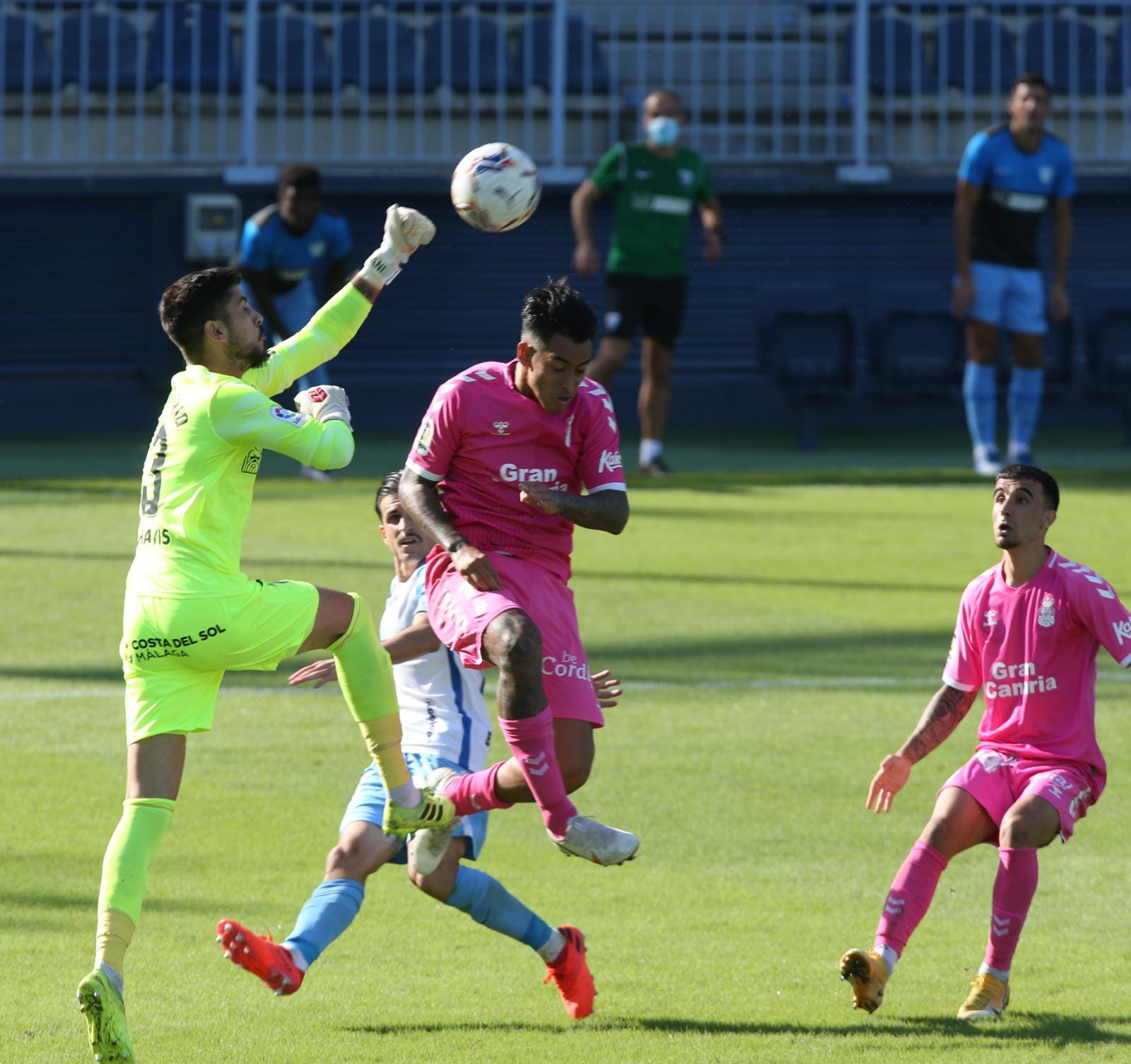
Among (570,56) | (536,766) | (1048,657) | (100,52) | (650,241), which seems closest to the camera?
(1048,657)

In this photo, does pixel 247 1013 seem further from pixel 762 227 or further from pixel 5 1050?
pixel 762 227

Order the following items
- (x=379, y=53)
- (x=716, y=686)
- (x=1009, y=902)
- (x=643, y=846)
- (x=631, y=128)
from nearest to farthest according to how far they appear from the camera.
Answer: (x=1009, y=902) < (x=643, y=846) < (x=716, y=686) < (x=379, y=53) < (x=631, y=128)

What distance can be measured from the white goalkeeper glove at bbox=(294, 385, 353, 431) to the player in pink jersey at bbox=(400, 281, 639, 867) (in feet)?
1.39

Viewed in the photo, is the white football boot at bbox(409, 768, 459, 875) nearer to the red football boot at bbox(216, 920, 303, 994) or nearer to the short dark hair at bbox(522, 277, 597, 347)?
the red football boot at bbox(216, 920, 303, 994)

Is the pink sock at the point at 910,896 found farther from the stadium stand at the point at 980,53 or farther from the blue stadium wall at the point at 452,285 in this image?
the stadium stand at the point at 980,53

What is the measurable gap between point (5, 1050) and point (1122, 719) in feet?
18.9

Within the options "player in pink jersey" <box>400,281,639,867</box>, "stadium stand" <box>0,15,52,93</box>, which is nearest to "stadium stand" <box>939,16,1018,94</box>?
"stadium stand" <box>0,15,52,93</box>

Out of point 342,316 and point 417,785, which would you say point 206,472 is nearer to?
point 342,316

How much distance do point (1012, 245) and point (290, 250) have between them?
18.2ft

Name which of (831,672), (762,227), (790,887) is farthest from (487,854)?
(762,227)

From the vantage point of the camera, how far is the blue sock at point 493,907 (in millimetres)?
6043

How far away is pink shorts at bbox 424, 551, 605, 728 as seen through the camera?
6211mm

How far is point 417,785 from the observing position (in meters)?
6.10

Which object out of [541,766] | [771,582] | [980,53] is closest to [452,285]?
[980,53]
